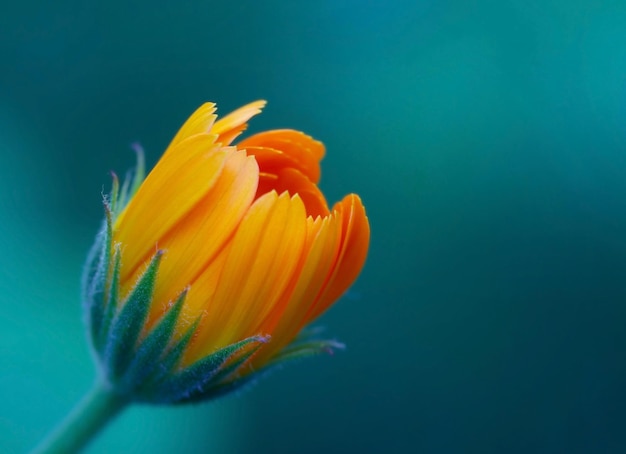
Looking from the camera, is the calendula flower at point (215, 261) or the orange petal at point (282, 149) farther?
the orange petal at point (282, 149)

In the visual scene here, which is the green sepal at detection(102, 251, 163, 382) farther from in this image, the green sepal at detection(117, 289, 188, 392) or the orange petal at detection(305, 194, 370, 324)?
the orange petal at detection(305, 194, 370, 324)

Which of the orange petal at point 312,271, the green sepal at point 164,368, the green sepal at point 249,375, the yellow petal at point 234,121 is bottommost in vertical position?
the green sepal at point 164,368

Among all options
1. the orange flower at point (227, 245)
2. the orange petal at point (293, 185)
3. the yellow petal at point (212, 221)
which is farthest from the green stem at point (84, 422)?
the orange petal at point (293, 185)

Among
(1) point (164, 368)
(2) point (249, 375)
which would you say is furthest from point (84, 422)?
(2) point (249, 375)

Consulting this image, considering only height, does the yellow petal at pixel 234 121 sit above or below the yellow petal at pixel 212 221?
above

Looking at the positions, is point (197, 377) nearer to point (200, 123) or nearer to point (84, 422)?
point (84, 422)

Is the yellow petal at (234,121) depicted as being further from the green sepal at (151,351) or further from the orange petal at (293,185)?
the green sepal at (151,351)

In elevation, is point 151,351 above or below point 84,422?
above
